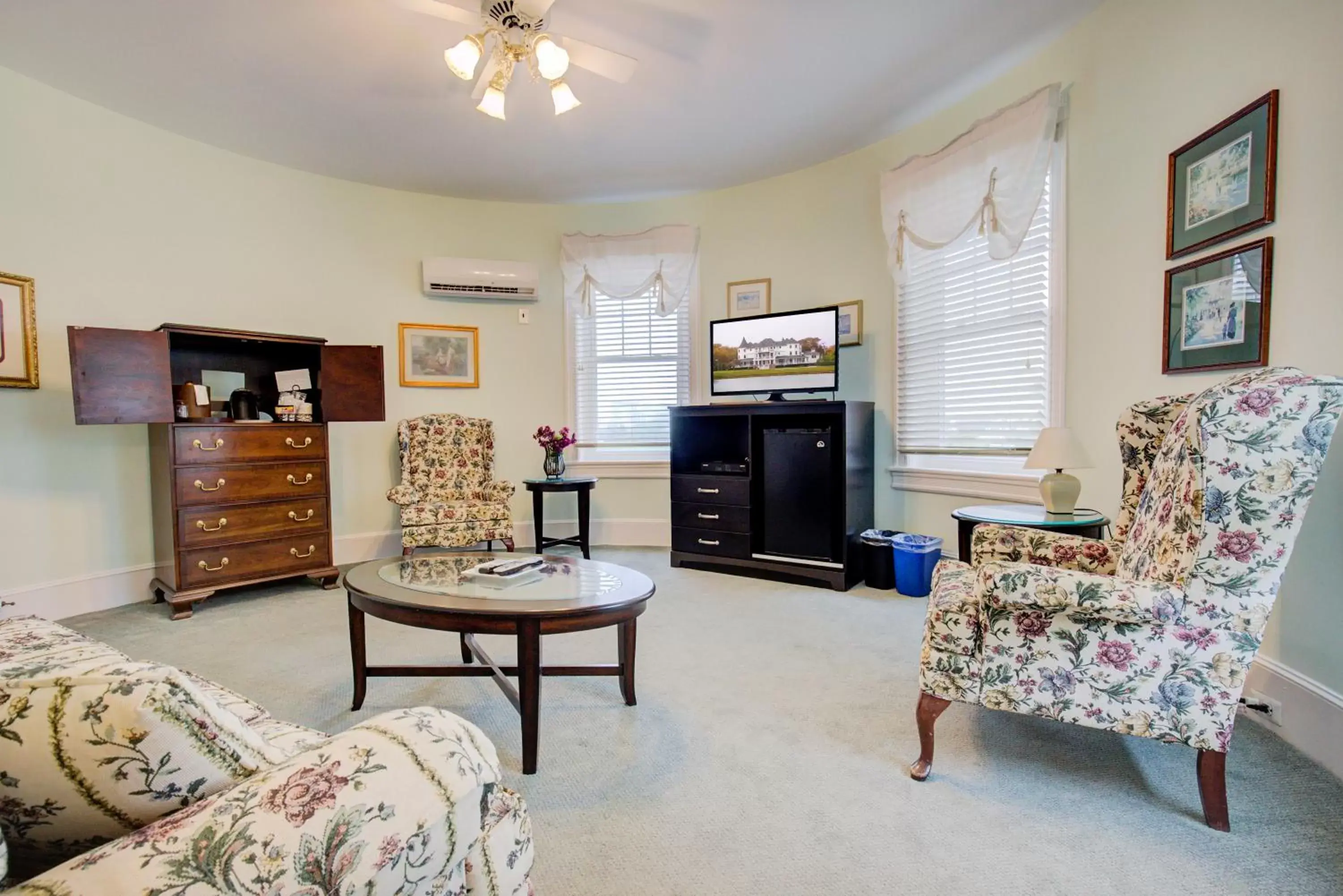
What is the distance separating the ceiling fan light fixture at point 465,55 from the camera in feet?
7.75

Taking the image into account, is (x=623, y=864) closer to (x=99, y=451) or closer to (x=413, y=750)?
(x=413, y=750)

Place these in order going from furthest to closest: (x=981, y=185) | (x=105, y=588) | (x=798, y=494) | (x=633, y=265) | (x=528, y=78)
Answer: (x=633, y=265) → (x=798, y=494) → (x=105, y=588) → (x=981, y=185) → (x=528, y=78)

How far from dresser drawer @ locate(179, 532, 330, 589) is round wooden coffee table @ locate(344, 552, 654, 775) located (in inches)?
64.2

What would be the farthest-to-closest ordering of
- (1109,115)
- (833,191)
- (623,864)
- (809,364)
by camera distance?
(833,191)
(809,364)
(1109,115)
(623,864)

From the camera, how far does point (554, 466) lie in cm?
446

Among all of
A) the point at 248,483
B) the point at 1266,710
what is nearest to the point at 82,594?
the point at 248,483

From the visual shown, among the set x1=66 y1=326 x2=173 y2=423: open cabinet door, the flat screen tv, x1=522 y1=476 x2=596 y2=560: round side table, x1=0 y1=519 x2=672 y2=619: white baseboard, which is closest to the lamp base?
the flat screen tv

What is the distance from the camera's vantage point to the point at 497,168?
13.5 feet

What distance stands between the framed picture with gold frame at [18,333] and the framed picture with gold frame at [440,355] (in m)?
1.84

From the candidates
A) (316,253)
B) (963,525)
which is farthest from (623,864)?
(316,253)

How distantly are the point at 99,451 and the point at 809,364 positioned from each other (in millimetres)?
3959

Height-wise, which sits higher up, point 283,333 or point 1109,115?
point 1109,115

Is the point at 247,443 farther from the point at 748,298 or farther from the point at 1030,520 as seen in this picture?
the point at 1030,520

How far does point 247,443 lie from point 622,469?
242cm
